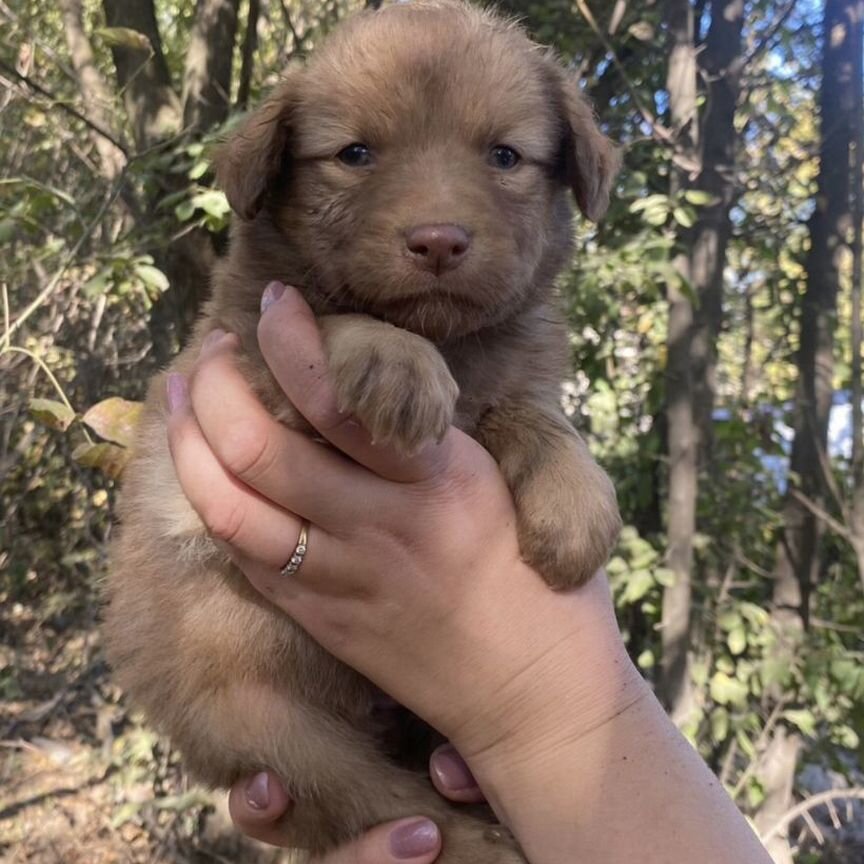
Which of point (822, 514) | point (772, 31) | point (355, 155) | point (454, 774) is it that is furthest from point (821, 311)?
point (454, 774)

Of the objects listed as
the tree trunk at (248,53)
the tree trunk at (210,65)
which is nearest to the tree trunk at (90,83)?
the tree trunk at (210,65)

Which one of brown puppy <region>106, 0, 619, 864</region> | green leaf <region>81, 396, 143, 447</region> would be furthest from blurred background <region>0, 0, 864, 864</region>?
brown puppy <region>106, 0, 619, 864</region>

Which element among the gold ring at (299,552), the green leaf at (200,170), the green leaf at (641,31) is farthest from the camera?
the green leaf at (641,31)

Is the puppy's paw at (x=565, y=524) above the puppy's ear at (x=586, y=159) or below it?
below

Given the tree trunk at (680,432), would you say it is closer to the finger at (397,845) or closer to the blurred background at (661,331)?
the blurred background at (661,331)

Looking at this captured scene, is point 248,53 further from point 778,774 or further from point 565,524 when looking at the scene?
point 778,774

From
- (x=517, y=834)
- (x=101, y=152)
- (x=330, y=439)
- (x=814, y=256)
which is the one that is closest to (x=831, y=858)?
(x=814, y=256)

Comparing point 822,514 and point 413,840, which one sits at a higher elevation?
point 413,840

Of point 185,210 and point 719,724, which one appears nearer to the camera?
point 185,210
